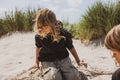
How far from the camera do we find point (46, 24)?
580cm

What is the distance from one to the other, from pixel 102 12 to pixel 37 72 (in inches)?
161

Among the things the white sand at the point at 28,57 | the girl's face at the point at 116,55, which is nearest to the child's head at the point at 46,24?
the white sand at the point at 28,57

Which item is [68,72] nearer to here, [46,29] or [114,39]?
[46,29]

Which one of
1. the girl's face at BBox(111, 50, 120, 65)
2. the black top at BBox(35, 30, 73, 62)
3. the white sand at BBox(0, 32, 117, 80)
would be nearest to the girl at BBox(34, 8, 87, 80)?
the black top at BBox(35, 30, 73, 62)

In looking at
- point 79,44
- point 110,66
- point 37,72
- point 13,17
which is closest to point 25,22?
point 13,17

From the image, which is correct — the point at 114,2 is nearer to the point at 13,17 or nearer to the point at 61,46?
the point at 13,17

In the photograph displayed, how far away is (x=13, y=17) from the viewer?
12.5m

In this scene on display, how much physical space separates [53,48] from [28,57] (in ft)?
11.3

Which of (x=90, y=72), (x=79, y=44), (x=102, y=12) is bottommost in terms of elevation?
(x=90, y=72)

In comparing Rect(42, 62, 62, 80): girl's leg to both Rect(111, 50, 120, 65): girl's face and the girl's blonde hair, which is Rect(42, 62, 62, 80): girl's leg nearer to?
the girl's blonde hair

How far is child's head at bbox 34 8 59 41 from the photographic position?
19.0 feet

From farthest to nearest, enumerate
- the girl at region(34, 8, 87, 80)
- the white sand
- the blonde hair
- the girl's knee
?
the white sand
the girl at region(34, 8, 87, 80)
the girl's knee
the blonde hair

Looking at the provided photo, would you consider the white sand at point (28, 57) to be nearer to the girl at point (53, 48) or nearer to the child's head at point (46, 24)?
the girl at point (53, 48)

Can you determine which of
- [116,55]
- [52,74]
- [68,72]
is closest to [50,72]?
[52,74]
